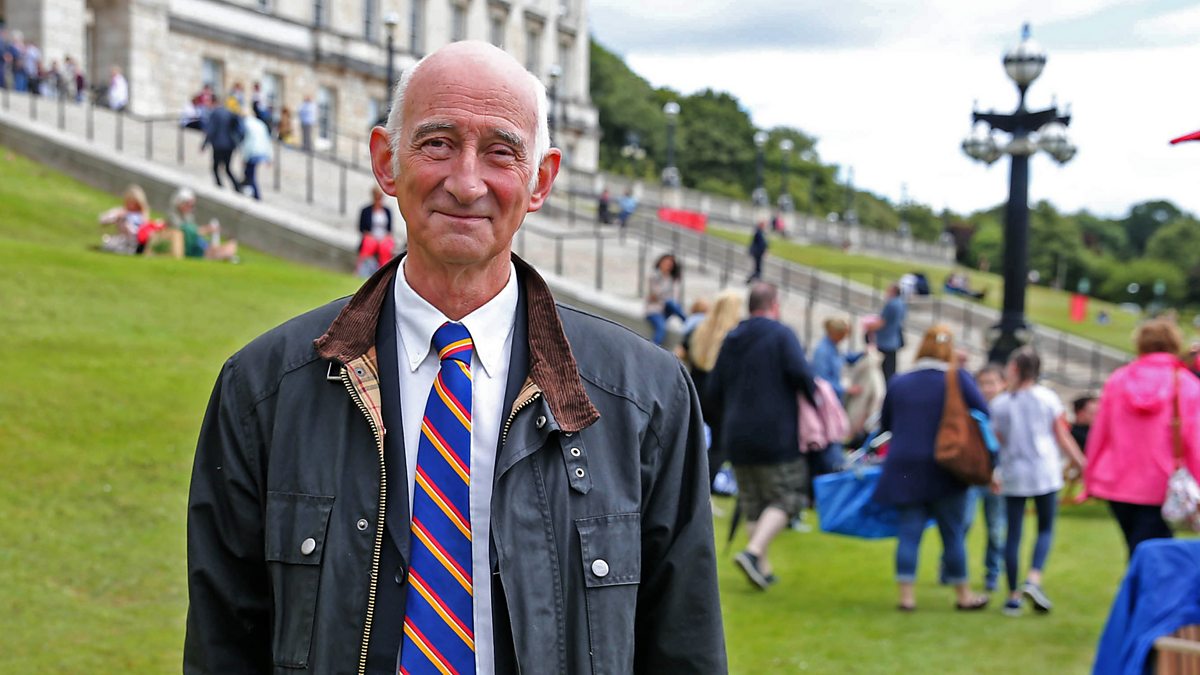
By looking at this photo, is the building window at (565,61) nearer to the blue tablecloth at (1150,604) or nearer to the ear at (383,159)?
the blue tablecloth at (1150,604)

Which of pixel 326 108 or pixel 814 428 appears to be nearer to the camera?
pixel 814 428

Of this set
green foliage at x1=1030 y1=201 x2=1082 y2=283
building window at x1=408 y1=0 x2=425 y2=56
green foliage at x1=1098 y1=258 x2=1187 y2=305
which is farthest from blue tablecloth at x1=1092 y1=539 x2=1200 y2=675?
green foliage at x1=1030 y1=201 x2=1082 y2=283

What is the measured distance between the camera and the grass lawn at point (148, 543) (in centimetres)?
754

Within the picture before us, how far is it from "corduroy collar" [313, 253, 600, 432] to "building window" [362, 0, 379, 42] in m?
53.0

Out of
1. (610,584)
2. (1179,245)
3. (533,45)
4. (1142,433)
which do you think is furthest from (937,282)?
(610,584)

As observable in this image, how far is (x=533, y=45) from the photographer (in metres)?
66.8

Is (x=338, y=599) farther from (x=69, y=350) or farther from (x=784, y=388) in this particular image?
(x=69, y=350)

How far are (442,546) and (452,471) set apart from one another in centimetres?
14

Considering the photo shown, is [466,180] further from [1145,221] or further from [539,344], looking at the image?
[1145,221]

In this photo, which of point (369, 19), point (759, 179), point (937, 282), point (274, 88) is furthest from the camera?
point (759, 179)

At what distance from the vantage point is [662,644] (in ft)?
9.45

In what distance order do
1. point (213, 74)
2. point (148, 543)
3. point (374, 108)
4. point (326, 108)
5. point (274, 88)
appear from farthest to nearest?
point (374, 108) < point (326, 108) < point (274, 88) < point (213, 74) < point (148, 543)

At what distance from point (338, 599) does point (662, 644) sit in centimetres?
66

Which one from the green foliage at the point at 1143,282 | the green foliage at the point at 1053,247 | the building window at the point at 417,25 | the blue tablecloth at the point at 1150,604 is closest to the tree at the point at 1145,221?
the green foliage at the point at 1143,282
